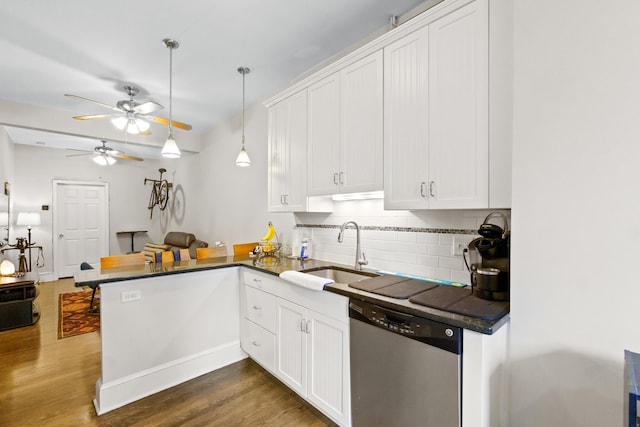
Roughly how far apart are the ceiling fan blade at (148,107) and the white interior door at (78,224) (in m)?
4.62

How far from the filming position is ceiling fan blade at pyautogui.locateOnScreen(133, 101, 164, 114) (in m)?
2.95

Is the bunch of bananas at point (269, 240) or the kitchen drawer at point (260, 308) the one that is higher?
the bunch of bananas at point (269, 240)

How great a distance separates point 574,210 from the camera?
1.19 metres

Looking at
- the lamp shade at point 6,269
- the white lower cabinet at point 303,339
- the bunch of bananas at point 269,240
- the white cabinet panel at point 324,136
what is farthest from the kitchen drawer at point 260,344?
the lamp shade at point 6,269

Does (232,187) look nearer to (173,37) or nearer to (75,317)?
(173,37)

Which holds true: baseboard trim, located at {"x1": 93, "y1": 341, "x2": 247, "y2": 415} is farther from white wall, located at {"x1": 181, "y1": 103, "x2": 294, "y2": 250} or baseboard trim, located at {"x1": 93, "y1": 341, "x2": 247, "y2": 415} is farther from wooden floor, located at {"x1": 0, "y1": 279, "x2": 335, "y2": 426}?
white wall, located at {"x1": 181, "y1": 103, "x2": 294, "y2": 250}

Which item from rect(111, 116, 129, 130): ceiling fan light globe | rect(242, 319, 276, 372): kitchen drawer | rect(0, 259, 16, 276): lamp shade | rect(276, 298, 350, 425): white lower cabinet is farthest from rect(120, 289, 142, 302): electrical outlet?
rect(0, 259, 16, 276): lamp shade

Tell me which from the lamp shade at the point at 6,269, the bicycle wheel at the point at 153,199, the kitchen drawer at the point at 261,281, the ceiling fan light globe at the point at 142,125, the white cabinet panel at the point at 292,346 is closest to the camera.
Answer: the white cabinet panel at the point at 292,346

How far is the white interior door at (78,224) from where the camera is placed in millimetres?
6137

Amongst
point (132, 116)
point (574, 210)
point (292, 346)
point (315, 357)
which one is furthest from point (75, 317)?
point (574, 210)

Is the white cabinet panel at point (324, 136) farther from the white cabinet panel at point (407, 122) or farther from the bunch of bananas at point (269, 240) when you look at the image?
the bunch of bananas at point (269, 240)

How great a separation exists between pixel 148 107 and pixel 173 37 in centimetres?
86

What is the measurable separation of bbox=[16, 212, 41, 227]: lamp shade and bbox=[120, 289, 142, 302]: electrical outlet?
485 cm

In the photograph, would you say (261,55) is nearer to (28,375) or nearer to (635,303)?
(635,303)
